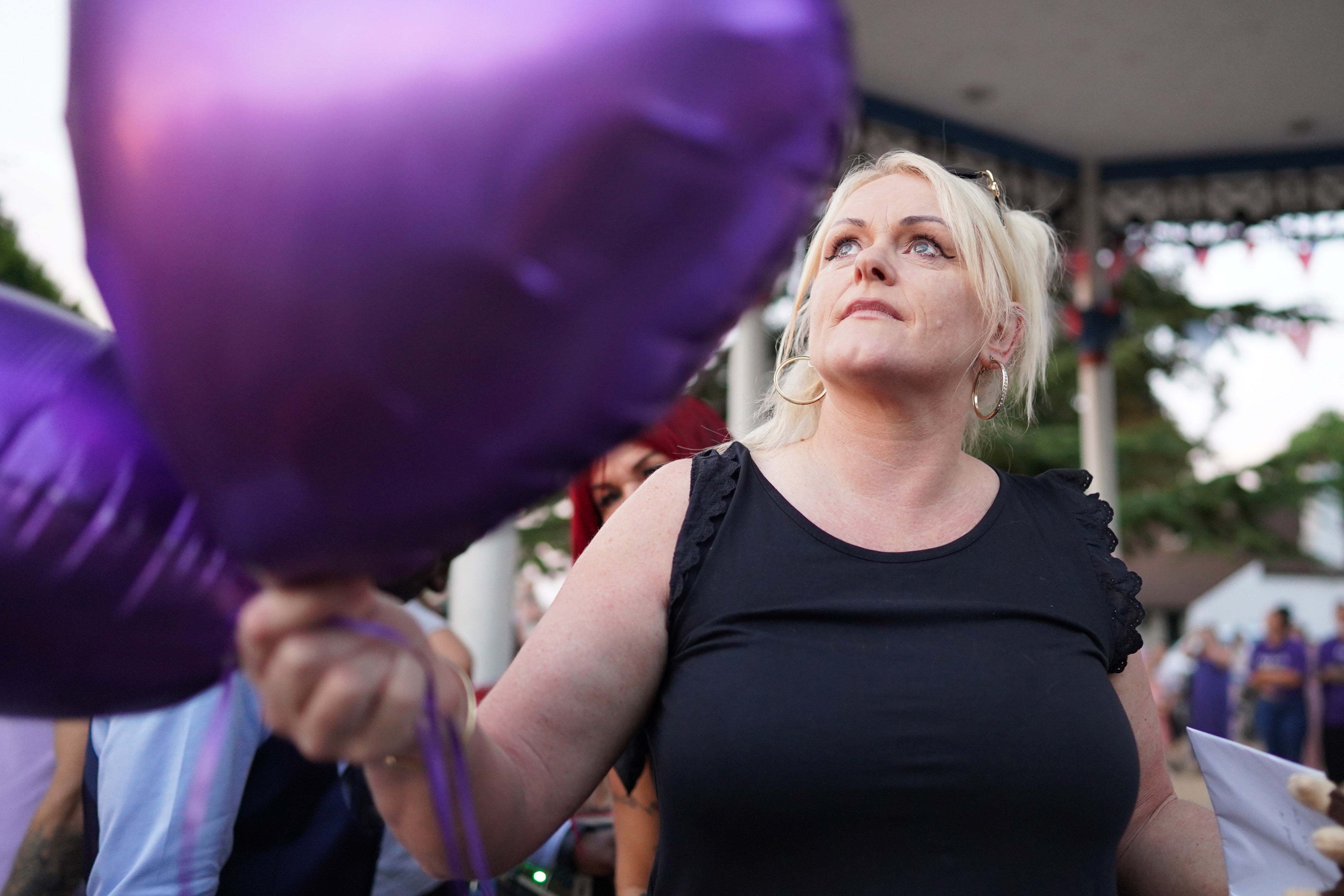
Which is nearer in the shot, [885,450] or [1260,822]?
[1260,822]

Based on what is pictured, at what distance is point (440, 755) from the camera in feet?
2.21

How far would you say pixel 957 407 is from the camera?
143cm

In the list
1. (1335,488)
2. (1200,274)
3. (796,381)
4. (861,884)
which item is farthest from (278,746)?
(1335,488)

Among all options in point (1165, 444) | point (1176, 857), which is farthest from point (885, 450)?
point (1165, 444)

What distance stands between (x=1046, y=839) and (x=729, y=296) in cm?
81

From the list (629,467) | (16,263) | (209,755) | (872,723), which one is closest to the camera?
(209,755)

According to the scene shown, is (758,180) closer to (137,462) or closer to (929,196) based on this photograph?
(137,462)

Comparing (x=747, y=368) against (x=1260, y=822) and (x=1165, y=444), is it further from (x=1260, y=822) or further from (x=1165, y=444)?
(x=1165, y=444)

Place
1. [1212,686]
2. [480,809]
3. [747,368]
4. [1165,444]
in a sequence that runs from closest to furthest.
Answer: [480,809] < [747,368] < [1212,686] < [1165,444]

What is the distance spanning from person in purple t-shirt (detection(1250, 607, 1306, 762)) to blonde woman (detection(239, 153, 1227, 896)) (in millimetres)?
8629

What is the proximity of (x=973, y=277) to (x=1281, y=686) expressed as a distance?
8972 mm

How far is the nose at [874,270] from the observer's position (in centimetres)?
131

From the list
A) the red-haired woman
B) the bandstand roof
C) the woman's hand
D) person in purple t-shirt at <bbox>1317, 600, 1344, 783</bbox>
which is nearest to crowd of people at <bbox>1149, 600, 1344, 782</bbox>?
person in purple t-shirt at <bbox>1317, 600, 1344, 783</bbox>

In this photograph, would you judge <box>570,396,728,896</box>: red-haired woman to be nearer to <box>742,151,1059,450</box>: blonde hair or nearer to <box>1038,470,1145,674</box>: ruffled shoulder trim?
<box>742,151,1059,450</box>: blonde hair
